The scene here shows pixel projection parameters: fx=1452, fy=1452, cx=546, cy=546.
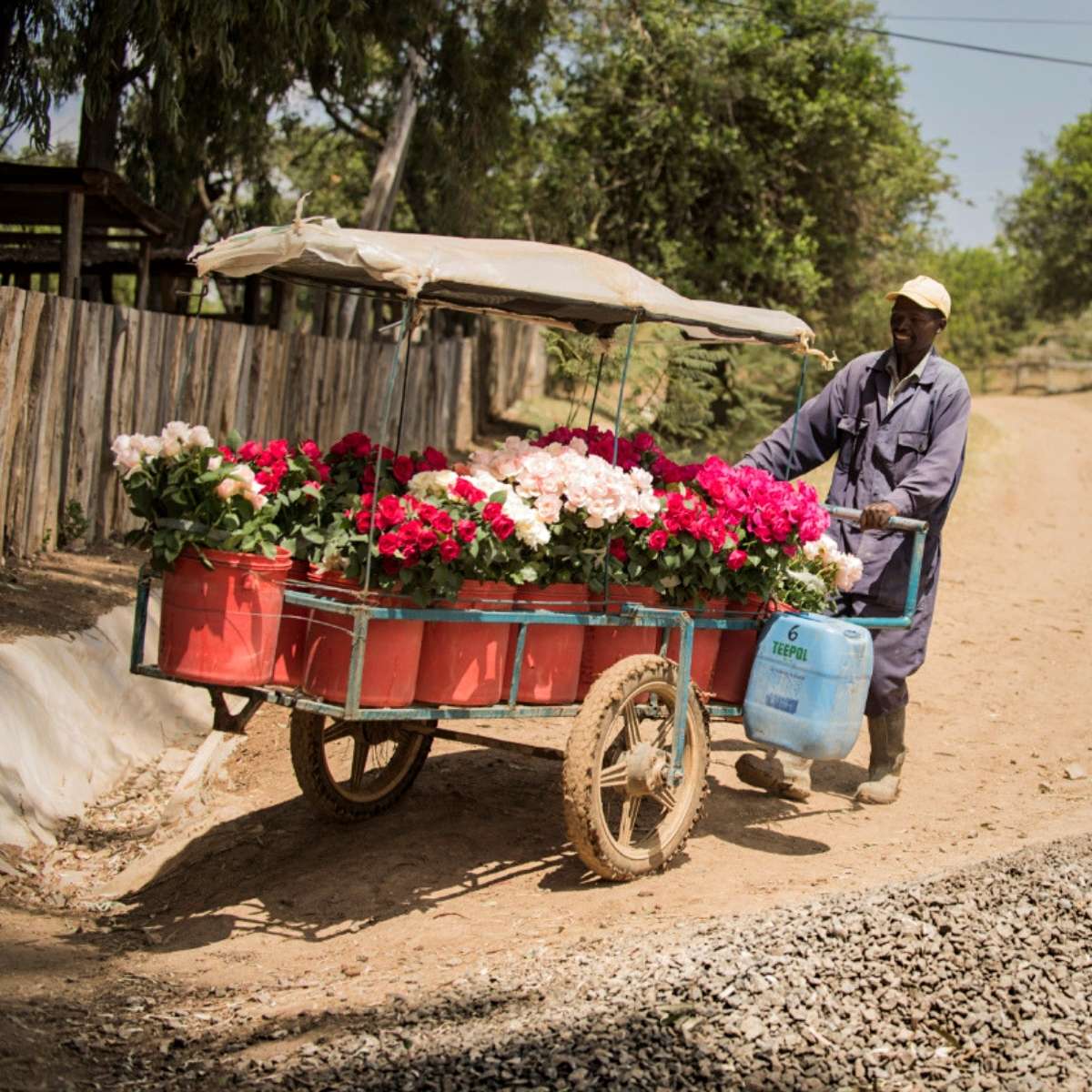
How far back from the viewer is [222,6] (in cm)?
1098

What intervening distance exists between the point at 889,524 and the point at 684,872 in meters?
1.71

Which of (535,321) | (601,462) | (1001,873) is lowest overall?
(1001,873)

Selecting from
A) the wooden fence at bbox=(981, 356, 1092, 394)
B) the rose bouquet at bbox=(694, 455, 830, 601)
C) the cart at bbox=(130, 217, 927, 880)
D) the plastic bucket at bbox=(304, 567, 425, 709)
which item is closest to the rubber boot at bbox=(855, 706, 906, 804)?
the cart at bbox=(130, 217, 927, 880)

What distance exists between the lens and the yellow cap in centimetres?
657

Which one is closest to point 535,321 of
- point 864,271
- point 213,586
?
point 213,586

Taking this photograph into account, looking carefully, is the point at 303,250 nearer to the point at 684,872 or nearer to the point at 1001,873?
the point at 684,872

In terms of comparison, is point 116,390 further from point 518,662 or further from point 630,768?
point 630,768

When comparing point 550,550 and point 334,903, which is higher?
point 550,550

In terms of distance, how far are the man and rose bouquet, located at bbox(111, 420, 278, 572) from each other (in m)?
2.84

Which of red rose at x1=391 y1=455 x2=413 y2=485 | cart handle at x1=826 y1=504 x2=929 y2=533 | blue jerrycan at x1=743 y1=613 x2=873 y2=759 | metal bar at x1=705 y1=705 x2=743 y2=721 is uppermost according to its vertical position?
red rose at x1=391 y1=455 x2=413 y2=485

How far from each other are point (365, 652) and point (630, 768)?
1.28 meters

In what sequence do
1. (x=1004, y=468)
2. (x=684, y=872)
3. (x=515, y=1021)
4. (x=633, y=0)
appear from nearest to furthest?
1. (x=515, y=1021)
2. (x=684, y=872)
3. (x=633, y=0)
4. (x=1004, y=468)

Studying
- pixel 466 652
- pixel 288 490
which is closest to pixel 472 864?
pixel 466 652

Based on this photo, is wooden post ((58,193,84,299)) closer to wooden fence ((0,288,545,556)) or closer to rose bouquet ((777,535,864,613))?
wooden fence ((0,288,545,556))
